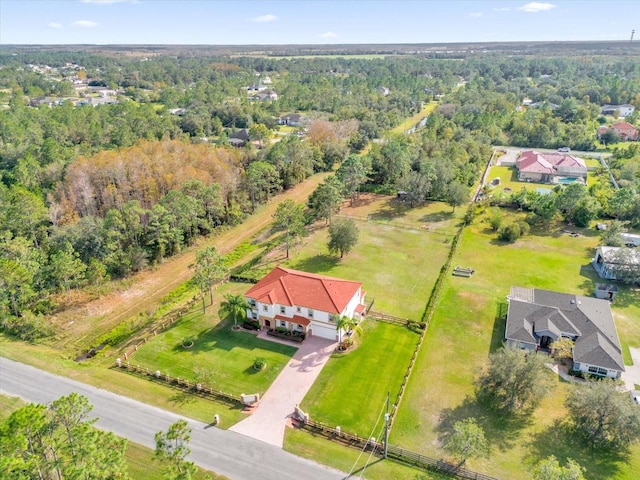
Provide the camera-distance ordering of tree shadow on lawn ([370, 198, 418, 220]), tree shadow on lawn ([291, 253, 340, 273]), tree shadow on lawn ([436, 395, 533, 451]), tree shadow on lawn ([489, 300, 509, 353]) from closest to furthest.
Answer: tree shadow on lawn ([436, 395, 533, 451]) → tree shadow on lawn ([489, 300, 509, 353]) → tree shadow on lawn ([291, 253, 340, 273]) → tree shadow on lawn ([370, 198, 418, 220])

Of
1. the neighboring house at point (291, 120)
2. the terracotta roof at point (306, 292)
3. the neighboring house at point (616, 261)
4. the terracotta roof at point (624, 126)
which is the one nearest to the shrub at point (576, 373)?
the terracotta roof at point (306, 292)

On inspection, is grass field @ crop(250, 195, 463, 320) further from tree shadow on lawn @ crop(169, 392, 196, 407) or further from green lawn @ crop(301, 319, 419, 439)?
tree shadow on lawn @ crop(169, 392, 196, 407)

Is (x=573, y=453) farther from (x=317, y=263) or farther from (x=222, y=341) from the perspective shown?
(x=317, y=263)

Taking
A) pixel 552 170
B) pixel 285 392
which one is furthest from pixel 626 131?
pixel 285 392

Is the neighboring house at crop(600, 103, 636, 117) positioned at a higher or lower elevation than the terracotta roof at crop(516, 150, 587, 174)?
higher

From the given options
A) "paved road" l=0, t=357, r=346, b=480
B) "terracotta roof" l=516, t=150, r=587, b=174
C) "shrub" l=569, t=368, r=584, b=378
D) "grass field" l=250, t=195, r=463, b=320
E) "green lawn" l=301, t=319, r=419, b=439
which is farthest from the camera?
"terracotta roof" l=516, t=150, r=587, b=174

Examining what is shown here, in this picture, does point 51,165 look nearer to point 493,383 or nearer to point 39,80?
point 493,383

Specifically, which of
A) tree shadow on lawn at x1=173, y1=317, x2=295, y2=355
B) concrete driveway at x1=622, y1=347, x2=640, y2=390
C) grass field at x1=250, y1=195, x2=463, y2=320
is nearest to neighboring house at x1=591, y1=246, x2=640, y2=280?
concrete driveway at x1=622, y1=347, x2=640, y2=390
